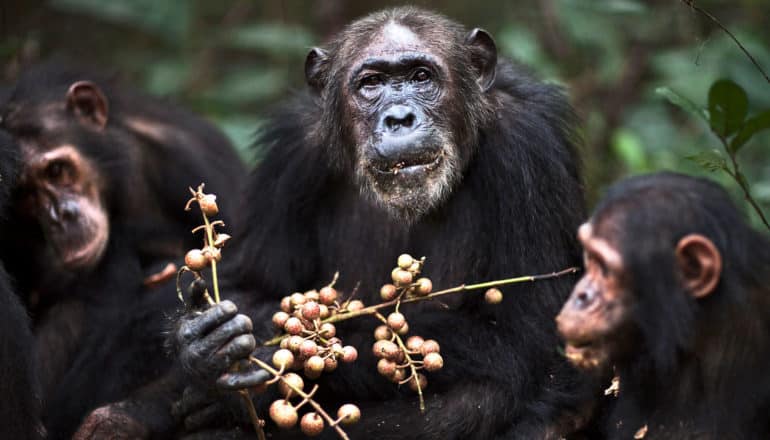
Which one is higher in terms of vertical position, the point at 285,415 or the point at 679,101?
the point at 679,101

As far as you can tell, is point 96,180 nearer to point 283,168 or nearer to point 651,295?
point 283,168

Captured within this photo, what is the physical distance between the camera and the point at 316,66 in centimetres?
622

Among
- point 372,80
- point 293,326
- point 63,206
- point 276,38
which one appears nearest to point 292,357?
point 293,326

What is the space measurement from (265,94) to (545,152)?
18.3 feet

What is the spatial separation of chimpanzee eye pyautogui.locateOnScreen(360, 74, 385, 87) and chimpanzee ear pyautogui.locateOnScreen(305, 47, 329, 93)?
0.45 metres

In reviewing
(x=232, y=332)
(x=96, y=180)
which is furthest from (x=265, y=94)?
(x=232, y=332)

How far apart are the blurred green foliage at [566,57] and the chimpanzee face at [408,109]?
8.32 ft

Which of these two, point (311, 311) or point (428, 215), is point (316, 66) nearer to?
point (428, 215)

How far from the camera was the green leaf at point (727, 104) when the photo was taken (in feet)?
18.5

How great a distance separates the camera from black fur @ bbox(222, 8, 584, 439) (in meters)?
5.41

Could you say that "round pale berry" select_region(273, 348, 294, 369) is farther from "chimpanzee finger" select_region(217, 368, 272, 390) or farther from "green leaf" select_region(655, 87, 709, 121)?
"green leaf" select_region(655, 87, 709, 121)

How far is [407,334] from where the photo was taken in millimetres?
5453

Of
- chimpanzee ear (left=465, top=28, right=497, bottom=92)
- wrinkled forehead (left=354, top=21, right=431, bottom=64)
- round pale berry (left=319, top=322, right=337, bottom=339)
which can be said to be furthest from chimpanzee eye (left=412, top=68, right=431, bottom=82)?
round pale berry (left=319, top=322, right=337, bottom=339)

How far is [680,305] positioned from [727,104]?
6.41 feet
